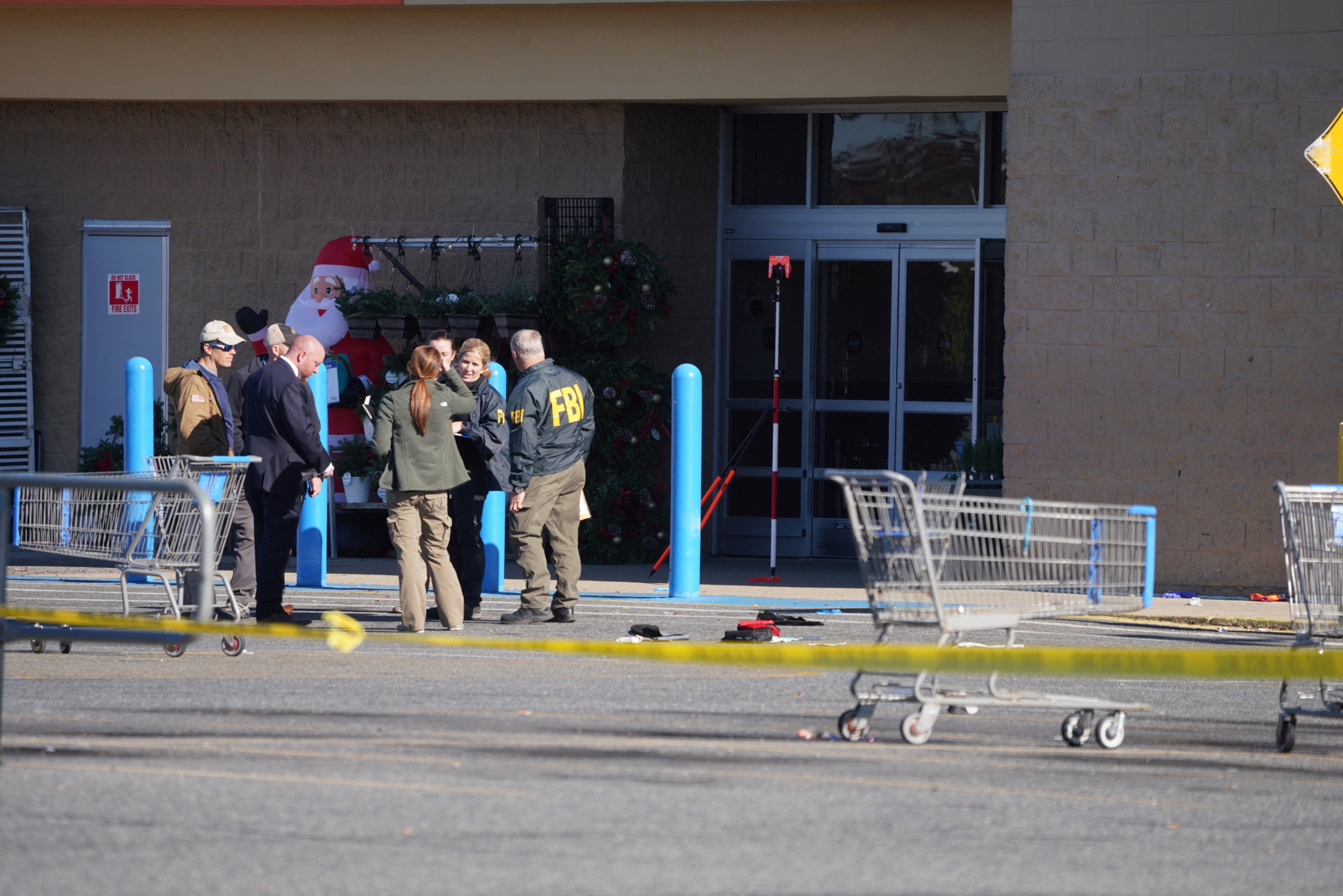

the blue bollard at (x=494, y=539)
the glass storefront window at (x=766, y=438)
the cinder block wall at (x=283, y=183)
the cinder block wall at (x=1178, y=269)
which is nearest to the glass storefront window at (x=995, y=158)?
the cinder block wall at (x=1178, y=269)

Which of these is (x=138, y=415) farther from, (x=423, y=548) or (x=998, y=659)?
(x=998, y=659)

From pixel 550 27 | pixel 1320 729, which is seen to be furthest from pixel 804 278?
pixel 1320 729

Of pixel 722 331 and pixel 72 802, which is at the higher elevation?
pixel 722 331

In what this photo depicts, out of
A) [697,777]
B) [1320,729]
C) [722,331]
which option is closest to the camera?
[697,777]

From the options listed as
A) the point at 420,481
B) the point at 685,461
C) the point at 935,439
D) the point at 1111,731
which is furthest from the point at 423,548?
the point at 935,439

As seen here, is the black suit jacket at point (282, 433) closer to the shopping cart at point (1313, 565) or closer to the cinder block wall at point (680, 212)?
the cinder block wall at point (680, 212)

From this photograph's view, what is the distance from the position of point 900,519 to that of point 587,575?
6.81 meters

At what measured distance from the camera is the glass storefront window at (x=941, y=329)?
1490 cm

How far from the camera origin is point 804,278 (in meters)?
15.2

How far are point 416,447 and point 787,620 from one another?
2.67m

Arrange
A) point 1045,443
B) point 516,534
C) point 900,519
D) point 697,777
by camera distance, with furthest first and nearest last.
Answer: point 1045,443, point 516,534, point 900,519, point 697,777

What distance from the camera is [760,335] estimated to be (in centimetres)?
1535

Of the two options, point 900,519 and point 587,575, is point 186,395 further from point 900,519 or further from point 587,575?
point 900,519

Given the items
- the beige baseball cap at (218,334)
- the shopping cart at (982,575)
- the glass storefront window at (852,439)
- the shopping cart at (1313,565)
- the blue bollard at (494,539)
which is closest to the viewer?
the shopping cart at (982,575)
